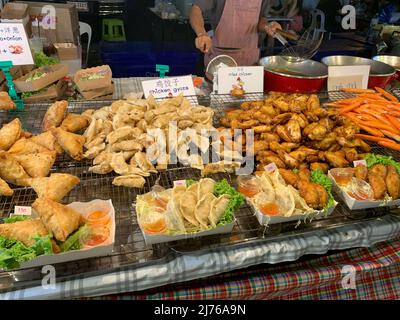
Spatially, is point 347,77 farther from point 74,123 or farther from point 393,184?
point 74,123

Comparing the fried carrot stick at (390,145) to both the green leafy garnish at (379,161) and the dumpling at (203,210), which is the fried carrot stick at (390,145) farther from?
the dumpling at (203,210)

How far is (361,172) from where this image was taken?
2324 mm

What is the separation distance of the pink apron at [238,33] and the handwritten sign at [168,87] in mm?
1268

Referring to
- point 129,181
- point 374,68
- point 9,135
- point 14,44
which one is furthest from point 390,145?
point 14,44

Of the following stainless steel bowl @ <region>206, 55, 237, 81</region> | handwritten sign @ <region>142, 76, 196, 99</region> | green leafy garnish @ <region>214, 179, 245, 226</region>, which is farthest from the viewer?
stainless steel bowl @ <region>206, 55, 237, 81</region>

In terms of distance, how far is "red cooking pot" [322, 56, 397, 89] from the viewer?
358cm

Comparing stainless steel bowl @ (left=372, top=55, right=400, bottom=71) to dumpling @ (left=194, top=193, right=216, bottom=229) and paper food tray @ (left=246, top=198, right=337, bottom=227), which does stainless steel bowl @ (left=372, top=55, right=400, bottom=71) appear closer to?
paper food tray @ (left=246, top=198, right=337, bottom=227)

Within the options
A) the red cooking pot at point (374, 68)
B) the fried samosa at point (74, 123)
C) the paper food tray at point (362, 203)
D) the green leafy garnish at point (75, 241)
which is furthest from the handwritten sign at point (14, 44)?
the red cooking pot at point (374, 68)

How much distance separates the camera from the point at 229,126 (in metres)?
2.90

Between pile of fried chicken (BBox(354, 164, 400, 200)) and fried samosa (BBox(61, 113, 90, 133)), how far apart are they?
212 cm

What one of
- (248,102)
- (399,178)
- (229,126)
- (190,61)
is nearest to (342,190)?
(399,178)

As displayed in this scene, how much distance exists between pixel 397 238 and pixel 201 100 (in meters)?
2.06

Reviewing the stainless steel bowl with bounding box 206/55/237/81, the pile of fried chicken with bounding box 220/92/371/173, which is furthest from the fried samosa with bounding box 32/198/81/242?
the stainless steel bowl with bounding box 206/55/237/81
